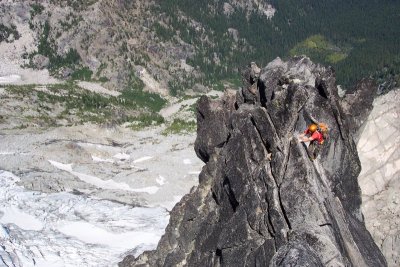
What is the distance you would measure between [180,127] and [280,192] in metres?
87.8

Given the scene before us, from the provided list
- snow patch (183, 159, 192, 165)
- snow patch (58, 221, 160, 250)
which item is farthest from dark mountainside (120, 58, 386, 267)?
snow patch (183, 159, 192, 165)

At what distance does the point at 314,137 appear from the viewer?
1272 inches

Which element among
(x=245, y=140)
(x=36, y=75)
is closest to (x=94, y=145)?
(x=245, y=140)

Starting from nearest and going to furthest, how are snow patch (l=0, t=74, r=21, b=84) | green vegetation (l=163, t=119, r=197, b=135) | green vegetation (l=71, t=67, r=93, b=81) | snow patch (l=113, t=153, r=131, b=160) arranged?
snow patch (l=113, t=153, r=131, b=160) < green vegetation (l=163, t=119, r=197, b=135) < snow patch (l=0, t=74, r=21, b=84) < green vegetation (l=71, t=67, r=93, b=81)

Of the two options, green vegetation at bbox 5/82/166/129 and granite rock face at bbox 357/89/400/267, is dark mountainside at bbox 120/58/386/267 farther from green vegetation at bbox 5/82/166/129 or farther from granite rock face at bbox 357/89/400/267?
green vegetation at bbox 5/82/166/129

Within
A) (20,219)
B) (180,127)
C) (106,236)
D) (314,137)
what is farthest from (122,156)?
(314,137)

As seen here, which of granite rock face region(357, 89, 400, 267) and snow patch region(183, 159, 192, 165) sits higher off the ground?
snow patch region(183, 159, 192, 165)

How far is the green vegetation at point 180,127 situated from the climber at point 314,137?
79338 mm

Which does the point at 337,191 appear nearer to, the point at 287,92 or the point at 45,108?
the point at 287,92

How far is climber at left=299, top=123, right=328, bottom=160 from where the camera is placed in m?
32.3

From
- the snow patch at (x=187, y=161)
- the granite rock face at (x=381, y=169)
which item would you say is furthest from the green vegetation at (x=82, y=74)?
the granite rock face at (x=381, y=169)

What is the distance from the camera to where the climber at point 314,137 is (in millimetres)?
32344

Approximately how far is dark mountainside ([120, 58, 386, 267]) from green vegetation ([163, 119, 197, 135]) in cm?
6565

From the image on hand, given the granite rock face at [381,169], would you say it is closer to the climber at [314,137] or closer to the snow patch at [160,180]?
the climber at [314,137]
